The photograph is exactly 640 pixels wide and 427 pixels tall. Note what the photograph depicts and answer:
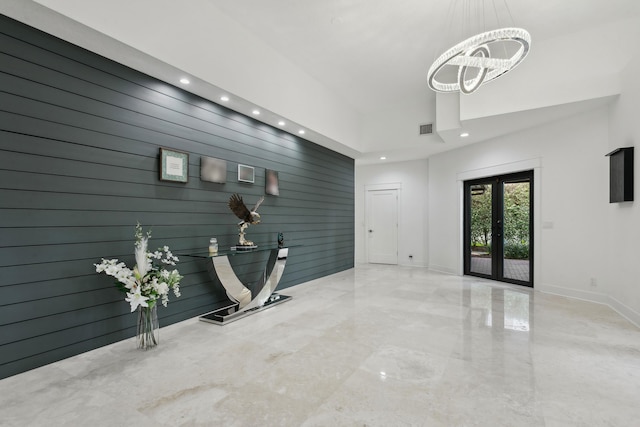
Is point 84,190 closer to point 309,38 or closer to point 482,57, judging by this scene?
point 309,38

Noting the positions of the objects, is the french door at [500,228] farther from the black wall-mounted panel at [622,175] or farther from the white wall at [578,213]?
the black wall-mounted panel at [622,175]

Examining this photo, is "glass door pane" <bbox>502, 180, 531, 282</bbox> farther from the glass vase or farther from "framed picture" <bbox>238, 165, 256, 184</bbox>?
the glass vase

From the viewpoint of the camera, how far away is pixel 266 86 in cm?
431

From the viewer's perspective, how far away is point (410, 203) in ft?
26.6

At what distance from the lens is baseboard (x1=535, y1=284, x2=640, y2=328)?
3.67 meters

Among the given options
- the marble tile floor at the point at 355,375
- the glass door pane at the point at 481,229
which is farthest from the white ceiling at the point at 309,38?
the marble tile floor at the point at 355,375

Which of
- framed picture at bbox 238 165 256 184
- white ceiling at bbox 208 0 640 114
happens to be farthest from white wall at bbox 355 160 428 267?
framed picture at bbox 238 165 256 184

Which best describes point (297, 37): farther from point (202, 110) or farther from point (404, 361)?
point (404, 361)

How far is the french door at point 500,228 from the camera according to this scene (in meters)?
5.71

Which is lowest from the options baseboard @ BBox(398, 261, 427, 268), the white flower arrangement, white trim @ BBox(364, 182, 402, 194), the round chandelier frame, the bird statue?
baseboard @ BBox(398, 261, 427, 268)

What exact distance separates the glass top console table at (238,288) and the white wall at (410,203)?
453 cm

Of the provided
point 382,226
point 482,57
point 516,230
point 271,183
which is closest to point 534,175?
point 516,230

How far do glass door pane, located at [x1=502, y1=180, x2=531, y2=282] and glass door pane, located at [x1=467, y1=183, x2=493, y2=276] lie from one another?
30 cm

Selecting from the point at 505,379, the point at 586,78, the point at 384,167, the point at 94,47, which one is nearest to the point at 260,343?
the point at 505,379
